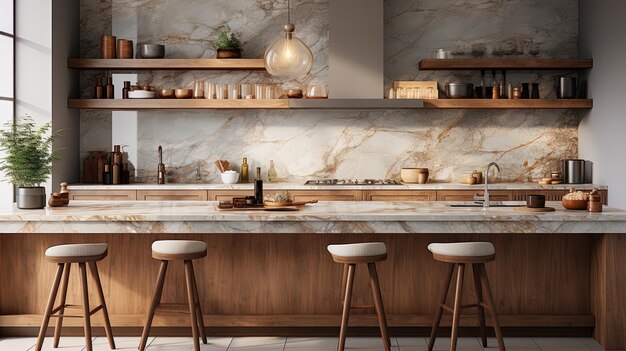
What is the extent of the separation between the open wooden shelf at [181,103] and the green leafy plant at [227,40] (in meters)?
0.61

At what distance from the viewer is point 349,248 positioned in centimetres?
417

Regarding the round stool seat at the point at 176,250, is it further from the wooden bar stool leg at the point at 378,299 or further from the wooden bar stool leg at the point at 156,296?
the wooden bar stool leg at the point at 378,299

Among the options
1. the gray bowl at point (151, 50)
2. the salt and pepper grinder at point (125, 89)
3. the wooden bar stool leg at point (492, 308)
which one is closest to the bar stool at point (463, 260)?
the wooden bar stool leg at point (492, 308)

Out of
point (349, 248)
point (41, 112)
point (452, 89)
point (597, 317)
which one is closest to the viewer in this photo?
point (349, 248)

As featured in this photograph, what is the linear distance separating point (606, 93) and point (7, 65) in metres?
5.71

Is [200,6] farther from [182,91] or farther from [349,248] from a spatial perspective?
[349,248]

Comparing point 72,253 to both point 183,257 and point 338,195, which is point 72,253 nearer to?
point 183,257

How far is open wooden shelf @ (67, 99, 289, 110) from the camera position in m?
7.15

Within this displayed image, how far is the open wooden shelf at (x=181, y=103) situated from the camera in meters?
7.15

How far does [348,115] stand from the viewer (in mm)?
7578

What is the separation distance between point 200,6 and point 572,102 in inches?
158

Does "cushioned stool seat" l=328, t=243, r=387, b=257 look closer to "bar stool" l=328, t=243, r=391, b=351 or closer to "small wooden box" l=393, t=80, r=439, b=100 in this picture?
"bar stool" l=328, t=243, r=391, b=351

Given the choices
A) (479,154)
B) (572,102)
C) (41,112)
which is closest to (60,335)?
(41,112)

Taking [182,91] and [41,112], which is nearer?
[41,112]
